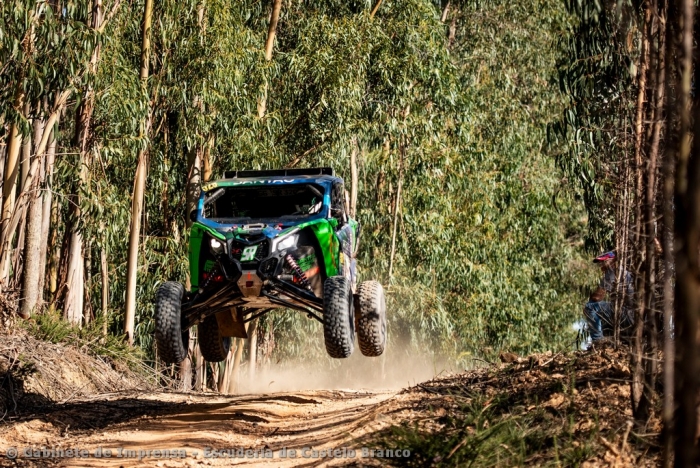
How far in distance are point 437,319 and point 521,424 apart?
1832cm

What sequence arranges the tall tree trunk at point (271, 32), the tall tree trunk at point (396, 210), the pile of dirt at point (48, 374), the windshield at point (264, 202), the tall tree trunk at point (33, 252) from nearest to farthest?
the windshield at point (264, 202), the pile of dirt at point (48, 374), the tall tree trunk at point (33, 252), the tall tree trunk at point (271, 32), the tall tree trunk at point (396, 210)

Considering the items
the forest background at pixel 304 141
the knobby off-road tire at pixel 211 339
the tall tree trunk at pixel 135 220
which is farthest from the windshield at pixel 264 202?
the tall tree trunk at pixel 135 220

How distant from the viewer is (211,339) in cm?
1182

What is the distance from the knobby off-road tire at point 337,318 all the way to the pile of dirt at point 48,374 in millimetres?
4041

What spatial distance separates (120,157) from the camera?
1673 centimetres

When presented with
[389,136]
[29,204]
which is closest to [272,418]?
[29,204]

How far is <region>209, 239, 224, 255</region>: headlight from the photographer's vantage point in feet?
32.9

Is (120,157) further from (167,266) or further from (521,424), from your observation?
(521,424)

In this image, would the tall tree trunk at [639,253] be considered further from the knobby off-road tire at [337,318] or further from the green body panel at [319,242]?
the green body panel at [319,242]

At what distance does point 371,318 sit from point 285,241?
4.50 ft

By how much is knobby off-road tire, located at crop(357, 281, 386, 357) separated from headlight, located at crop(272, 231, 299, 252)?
43.8 inches

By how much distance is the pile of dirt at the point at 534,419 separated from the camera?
676cm

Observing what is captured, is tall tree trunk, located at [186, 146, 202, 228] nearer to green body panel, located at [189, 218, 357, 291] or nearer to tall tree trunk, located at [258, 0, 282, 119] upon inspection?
tall tree trunk, located at [258, 0, 282, 119]

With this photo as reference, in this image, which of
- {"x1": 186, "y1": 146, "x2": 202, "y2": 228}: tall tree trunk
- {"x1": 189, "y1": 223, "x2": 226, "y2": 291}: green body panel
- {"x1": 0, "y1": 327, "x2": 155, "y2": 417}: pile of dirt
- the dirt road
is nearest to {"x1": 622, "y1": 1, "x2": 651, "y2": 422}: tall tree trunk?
the dirt road
